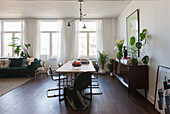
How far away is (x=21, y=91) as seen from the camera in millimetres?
3775

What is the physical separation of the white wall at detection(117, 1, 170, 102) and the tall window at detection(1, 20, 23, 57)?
6583 millimetres

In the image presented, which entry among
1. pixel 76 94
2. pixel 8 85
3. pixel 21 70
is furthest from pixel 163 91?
pixel 21 70

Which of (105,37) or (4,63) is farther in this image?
(105,37)

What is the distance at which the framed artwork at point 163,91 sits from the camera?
7.00 feet

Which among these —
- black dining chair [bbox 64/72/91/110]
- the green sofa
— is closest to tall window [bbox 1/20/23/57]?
the green sofa

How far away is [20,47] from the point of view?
6.86m

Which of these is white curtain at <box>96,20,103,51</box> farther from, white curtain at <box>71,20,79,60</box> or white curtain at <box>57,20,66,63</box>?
white curtain at <box>57,20,66,63</box>

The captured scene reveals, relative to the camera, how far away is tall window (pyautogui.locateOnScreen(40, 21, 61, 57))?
695 cm

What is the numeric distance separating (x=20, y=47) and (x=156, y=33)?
21.9ft

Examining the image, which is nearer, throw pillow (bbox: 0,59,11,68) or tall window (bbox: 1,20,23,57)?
throw pillow (bbox: 0,59,11,68)

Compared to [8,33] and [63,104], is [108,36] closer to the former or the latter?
[63,104]

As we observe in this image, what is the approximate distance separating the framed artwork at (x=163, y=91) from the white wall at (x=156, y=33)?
6.7 inches

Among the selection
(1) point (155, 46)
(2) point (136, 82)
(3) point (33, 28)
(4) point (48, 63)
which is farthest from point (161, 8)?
(3) point (33, 28)

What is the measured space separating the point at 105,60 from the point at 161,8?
4411 mm
